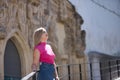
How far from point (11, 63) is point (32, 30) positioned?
1.02m

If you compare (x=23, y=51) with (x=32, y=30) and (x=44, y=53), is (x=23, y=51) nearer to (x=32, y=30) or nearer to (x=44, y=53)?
(x=32, y=30)

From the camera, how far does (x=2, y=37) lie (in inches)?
341

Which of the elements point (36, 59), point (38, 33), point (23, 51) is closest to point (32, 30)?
point (23, 51)

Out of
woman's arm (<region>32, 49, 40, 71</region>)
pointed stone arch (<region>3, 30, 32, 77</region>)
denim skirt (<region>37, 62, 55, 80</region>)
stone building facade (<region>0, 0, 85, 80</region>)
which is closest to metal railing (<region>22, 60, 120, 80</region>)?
stone building facade (<region>0, 0, 85, 80</region>)

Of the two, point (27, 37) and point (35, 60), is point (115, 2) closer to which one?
point (27, 37)

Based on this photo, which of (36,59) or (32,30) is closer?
(36,59)

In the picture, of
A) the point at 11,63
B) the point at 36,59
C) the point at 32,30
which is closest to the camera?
the point at 36,59

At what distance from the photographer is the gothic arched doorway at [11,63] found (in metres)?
9.39

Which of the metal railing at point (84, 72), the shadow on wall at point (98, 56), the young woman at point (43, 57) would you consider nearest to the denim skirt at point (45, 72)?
the young woman at point (43, 57)

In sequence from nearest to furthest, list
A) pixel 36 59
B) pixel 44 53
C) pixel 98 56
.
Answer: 1. pixel 36 59
2. pixel 44 53
3. pixel 98 56

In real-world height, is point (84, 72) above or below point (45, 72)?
below

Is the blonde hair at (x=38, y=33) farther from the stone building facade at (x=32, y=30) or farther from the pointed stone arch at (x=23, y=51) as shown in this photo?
the pointed stone arch at (x=23, y=51)

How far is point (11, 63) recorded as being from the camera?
9594mm

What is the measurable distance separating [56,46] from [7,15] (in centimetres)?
285
